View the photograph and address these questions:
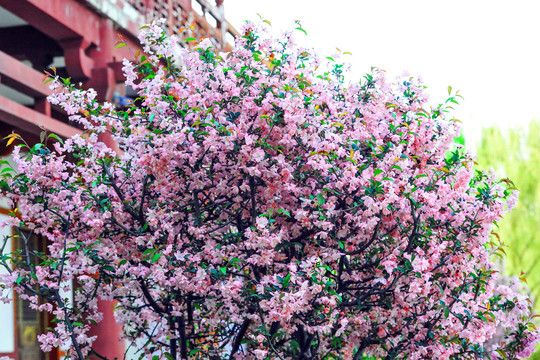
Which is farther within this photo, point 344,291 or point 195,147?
point 344,291

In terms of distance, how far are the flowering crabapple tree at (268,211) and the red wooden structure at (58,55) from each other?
229 cm

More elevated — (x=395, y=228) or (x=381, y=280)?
(x=395, y=228)

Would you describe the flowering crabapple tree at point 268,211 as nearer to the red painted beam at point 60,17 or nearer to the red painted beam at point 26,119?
the red painted beam at point 26,119

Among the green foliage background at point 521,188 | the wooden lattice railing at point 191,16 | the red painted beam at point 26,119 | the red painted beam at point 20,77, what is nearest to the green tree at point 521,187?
the green foliage background at point 521,188

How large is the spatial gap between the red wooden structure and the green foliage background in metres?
10.8

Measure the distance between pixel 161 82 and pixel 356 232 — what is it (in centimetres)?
205

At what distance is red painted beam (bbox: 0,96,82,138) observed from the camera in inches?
336

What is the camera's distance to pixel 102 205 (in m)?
6.34

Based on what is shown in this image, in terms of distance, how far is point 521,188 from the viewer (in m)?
19.8

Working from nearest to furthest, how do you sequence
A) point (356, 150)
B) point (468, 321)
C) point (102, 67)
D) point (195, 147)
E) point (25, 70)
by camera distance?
point (195, 147), point (356, 150), point (468, 321), point (25, 70), point (102, 67)

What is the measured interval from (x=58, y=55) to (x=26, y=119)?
10.3ft

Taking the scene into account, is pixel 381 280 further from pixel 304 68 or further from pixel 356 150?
pixel 304 68

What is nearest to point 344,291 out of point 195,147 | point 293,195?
point 293,195

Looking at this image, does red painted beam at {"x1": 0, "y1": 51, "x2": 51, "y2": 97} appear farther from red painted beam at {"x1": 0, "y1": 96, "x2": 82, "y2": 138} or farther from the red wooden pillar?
the red wooden pillar
